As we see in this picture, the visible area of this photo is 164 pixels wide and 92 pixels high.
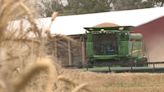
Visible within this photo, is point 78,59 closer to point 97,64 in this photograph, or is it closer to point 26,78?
point 97,64

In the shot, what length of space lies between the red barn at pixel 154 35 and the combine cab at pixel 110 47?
13358 millimetres

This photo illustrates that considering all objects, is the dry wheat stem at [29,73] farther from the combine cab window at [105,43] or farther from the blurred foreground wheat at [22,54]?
the combine cab window at [105,43]

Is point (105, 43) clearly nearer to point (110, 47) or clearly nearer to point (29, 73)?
point (110, 47)

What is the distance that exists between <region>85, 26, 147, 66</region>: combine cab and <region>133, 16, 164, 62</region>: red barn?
13.4 metres

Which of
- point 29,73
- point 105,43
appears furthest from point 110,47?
point 29,73

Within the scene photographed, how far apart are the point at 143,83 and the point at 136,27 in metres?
23.7

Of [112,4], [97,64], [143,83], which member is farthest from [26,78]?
[112,4]

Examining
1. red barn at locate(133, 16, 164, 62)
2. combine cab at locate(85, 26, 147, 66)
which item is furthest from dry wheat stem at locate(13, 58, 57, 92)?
red barn at locate(133, 16, 164, 62)

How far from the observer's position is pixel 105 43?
31.7 meters

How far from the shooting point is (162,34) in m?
48.8

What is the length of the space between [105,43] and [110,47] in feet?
2.56

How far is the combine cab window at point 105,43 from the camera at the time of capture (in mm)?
31609

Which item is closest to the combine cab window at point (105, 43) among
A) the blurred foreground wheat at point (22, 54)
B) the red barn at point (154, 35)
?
the red barn at point (154, 35)

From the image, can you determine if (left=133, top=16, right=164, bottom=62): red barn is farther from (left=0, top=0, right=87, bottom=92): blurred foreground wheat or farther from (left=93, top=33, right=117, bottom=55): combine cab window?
(left=0, top=0, right=87, bottom=92): blurred foreground wheat
